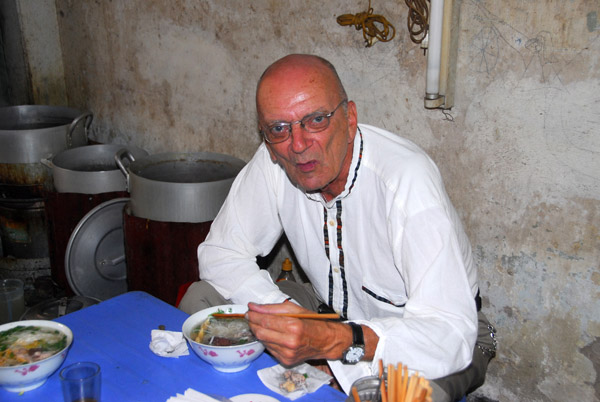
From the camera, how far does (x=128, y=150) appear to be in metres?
3.76

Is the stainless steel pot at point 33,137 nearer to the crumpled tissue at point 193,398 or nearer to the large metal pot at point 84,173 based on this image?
the large metal pot at point 84,173

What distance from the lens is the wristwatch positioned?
174cm

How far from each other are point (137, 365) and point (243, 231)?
816 mm

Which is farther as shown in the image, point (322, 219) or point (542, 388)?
point (542, 388)

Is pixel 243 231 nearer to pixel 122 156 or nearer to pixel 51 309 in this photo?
pixel 51 309

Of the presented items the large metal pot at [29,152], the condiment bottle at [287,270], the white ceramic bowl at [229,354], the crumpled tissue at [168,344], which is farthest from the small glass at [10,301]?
the white ceramic bowl at [229,354]

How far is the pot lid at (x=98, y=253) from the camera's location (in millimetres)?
3584

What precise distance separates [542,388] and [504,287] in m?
0.51

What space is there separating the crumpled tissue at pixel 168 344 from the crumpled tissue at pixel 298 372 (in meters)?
0.28

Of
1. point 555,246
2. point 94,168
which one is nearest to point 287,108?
point 555,246

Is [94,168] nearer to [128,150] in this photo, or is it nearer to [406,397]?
[128,150]

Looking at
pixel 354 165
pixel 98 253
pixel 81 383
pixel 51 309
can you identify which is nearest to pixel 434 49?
pixel 354 165

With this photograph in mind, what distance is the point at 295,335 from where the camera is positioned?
1.61m

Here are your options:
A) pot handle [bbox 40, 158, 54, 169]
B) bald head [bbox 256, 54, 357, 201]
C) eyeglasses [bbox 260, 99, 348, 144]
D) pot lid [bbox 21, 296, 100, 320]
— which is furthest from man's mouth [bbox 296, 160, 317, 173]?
pot handle [bbox 40, 158, 54, 169]
